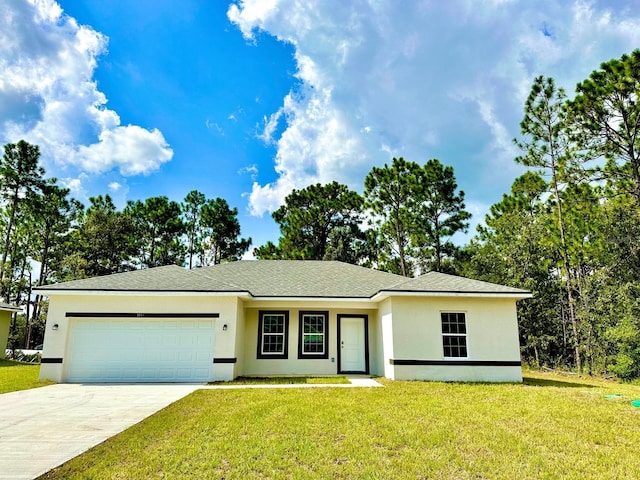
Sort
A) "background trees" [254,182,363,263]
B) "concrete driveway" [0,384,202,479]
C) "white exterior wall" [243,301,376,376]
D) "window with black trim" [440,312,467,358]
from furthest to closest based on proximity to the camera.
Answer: "background trees" [254,182,363,263], "white exterior wall" [243,301,376,376], "window with black trim" [440,312,467,358], "concrete driveway" [0,384,202,479]

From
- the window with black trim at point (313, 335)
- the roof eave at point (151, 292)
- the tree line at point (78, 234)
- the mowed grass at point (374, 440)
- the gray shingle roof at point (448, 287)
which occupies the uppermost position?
the tree line at point (78, 234)

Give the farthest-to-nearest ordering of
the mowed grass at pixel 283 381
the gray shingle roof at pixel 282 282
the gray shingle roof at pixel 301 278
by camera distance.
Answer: the gray shingle roof at pixel 301 278 → the gray shingle roof at pixel 282 282 → the mowed grass at pixel 283 381

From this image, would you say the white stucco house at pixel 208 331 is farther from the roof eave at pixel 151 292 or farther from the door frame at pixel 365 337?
the door frame at pixel 365 337

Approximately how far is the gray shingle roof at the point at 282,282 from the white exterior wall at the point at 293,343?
54 cm

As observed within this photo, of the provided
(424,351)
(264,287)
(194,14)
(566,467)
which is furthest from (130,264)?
(566,467)

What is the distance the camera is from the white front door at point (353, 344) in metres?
13.1

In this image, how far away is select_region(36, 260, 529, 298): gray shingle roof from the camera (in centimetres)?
1162

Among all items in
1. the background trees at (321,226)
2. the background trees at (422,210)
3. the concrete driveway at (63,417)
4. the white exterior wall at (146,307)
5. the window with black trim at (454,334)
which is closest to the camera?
the concrete driveway at (63,417)

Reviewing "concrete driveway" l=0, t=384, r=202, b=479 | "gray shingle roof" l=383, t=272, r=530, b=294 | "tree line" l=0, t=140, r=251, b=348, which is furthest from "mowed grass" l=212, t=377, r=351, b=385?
"tree line" l=0, t=140, r=251, b=348

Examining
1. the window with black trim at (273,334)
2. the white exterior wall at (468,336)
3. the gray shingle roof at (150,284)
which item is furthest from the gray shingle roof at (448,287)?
the gray shingle roof at (150,284)

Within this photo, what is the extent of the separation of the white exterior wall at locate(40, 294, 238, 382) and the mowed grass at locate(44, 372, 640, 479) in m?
3.24

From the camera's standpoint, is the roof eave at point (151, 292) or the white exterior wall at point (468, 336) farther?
the roof eave at point (151, 292)

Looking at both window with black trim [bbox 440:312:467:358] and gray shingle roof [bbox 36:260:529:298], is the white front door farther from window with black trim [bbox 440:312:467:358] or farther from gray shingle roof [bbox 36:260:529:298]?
window with black trim [bbox 440:312:467:358]

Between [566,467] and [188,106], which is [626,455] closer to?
[566,467]
